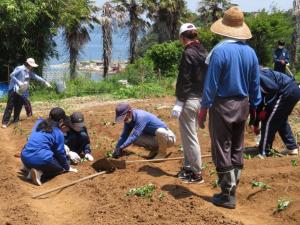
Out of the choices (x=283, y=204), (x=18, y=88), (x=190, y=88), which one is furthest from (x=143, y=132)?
(x=18, y=88)

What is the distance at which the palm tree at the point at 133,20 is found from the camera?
31.8 meters

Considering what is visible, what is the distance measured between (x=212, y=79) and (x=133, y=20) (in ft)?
90.7

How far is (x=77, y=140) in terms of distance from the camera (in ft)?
26.1

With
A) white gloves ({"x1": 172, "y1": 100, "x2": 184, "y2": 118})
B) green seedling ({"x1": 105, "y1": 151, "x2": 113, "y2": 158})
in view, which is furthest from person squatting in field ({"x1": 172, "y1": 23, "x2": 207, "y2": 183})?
green seedling ({"x1": 105, "y1": 151, "x2": 113, "y2": 158})

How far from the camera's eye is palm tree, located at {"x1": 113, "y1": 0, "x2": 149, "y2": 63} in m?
31.8

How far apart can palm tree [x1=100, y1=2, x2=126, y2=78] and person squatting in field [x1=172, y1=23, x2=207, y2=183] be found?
24752mm

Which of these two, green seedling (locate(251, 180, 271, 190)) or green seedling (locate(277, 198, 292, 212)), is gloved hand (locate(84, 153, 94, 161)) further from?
green seedling (locate(277, 198, 292, 212))

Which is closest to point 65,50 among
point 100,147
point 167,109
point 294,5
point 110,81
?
point 110,81

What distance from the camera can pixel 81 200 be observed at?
6156 millimetres

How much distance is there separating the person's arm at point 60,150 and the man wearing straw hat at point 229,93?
2.37 metres

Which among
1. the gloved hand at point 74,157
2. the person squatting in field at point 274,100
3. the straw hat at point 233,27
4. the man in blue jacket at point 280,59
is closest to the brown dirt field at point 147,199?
the gloved hand at point 74,157

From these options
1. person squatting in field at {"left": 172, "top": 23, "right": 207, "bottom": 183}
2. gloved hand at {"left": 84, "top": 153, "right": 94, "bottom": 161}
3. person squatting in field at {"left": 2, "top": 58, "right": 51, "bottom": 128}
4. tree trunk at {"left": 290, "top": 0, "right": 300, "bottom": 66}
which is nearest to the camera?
person squatting in field at {"left": 172, "top": 23, "right": 207, "bottom": 183}

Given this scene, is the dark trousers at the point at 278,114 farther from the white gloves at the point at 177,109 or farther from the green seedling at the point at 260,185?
the white gloves at the point at 177,109

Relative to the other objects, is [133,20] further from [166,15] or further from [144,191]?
[144,191]
